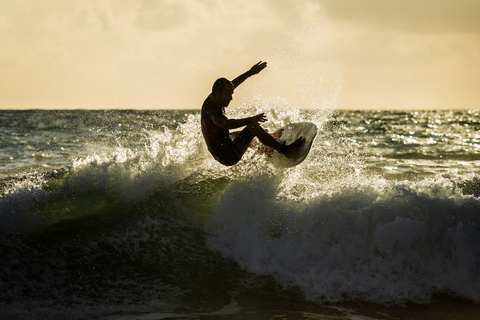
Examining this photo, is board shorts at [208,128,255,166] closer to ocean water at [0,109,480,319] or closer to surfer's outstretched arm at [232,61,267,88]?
ocean water at [0,109,480,319]

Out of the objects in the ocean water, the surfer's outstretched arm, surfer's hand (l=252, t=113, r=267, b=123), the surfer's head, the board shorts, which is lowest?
the ocean water

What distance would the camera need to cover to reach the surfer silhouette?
691 cm

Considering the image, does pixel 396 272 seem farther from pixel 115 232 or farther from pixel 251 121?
pixel 115 232

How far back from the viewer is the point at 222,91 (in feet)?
22.6

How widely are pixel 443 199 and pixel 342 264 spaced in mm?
1960

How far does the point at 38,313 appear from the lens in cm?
522

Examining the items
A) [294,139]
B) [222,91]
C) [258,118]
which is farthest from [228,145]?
[294,139]

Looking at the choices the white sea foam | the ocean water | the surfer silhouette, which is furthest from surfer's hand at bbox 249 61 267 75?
the white sea foam

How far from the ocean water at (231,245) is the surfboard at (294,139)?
0.19m

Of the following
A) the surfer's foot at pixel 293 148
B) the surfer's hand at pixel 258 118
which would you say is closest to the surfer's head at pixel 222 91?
the surfer's hand at pixel 258 118

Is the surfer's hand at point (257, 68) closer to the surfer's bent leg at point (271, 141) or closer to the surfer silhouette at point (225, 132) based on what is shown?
the surfer silhouette at point (225, 132)

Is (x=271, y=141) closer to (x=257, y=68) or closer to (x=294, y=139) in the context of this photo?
(x=294, y=139)

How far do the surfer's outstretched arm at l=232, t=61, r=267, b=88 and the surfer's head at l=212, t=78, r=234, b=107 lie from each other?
2.17 ft

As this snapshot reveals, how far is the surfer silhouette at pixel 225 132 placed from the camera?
22.7 ft
